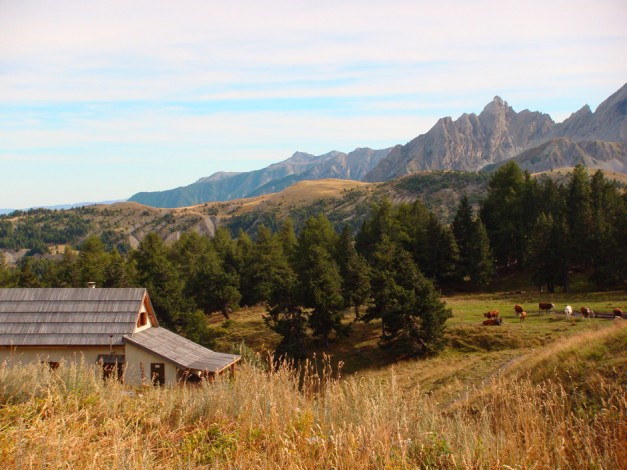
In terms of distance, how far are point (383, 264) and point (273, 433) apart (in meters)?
33.4

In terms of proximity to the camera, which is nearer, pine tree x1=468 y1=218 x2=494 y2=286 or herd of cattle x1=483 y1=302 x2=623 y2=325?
herd of cattle x1=483 y1=302 x2=623 y2=325

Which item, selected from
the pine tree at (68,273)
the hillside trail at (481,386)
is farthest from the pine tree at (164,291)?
the hillside trail at (481,386)

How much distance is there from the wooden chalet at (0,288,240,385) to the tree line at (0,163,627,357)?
11.0 metres

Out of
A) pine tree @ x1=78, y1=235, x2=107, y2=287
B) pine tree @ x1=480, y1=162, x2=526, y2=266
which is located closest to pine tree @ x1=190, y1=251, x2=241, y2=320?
pine tree @ x1=78, y1=235, x2=107, y2=287

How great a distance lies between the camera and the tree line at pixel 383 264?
36.0m

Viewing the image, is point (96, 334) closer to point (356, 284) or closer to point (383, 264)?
point (356, 284)

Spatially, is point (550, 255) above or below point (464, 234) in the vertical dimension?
below

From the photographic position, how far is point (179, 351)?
26.9m

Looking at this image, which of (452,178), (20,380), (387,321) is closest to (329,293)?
(387,321)

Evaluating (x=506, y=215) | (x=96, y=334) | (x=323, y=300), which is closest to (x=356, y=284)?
(x=323, y=300)

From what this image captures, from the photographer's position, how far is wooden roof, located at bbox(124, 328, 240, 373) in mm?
25203

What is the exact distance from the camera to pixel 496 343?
96.7 feet

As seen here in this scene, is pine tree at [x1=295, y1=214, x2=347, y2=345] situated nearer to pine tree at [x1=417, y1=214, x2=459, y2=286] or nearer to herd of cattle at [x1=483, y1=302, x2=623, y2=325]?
herd of cattle at [x1=483, y1=302, x2=623, y2=325]

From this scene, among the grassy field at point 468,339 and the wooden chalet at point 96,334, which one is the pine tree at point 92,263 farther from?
the wooden chalet at point 96,334
